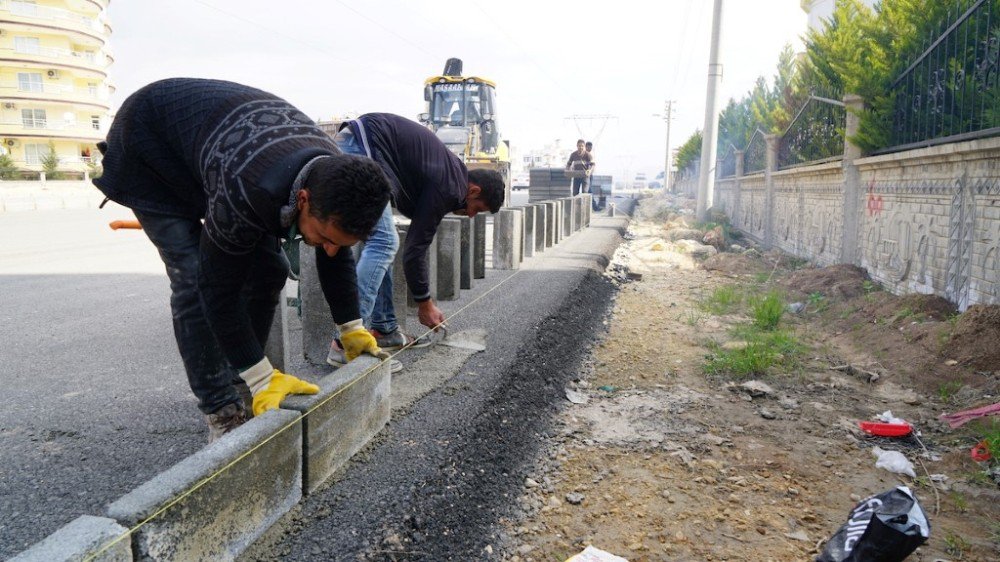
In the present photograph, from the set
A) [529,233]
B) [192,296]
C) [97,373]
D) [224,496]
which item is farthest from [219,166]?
[529,233]

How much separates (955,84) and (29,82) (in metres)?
47.3

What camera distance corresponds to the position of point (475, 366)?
4055 millimetres

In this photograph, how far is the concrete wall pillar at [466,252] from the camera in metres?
5.75


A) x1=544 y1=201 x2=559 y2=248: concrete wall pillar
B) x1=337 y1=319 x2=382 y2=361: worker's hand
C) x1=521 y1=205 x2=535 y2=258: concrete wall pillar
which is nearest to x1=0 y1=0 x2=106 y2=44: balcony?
x1=544 y1=201 x2=559 y2=248: concrete wall pillar

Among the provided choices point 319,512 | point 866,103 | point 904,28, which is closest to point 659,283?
point 866,103

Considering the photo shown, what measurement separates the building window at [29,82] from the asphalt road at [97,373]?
3947 centimetres

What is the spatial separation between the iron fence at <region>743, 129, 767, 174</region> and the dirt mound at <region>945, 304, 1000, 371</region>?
31.9 feet

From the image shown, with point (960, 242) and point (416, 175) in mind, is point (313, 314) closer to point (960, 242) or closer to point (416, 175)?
point (416, 175)

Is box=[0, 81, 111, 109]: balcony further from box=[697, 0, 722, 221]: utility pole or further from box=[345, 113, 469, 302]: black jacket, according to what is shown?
box=[345, 113, 469, 302]: black jacket

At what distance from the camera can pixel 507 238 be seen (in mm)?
7848

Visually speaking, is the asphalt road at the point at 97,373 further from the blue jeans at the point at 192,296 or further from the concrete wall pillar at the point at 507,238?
the blue jeans at the point at 192,296

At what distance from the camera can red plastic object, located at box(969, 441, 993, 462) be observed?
3.19 m

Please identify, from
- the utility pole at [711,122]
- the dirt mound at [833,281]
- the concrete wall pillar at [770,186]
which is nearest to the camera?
the dirt mound at [833,281]

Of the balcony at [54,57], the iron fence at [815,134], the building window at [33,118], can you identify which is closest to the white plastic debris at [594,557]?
the iron fence at [815,134]
